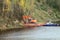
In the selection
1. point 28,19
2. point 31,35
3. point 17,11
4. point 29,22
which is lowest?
point 29,22

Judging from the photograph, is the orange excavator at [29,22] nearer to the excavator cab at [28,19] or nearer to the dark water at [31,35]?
the excavator cab at [28,19]

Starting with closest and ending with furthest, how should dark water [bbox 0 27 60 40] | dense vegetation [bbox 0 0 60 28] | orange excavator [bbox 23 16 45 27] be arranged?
dark water [bbox 0 27 60 40], dense vegetation [bbox 0 0 60 28], orange excavator [bbox 23 16 45 27]

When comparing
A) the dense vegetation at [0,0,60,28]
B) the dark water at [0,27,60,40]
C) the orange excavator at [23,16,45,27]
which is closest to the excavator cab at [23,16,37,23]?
the orange excavator at [23,16,45,27]

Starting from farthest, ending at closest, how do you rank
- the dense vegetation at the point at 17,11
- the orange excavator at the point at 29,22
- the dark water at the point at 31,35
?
the orange excavator at the point at 29,22, the dense vegetation at the point at 17,11, the dark water at the point at 31,35

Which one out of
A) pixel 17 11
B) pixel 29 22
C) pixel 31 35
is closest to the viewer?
pixel 31 35

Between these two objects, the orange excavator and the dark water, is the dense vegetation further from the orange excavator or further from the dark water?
the dark water

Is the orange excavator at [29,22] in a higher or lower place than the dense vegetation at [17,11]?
lower

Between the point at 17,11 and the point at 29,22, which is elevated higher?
the point at 17,11

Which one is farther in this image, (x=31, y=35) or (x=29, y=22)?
(x=29, y=22)

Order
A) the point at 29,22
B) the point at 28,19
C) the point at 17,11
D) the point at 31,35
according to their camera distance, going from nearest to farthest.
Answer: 1. the point at 31,35
2. the point at 17,11
3. the point at 29,22
4. the point at 28,19

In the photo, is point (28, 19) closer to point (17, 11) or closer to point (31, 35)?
point (17, 11)

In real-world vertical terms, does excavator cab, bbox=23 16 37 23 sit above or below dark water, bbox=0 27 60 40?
below

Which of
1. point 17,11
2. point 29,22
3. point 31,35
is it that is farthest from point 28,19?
point 31,35

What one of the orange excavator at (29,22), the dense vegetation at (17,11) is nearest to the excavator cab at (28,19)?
the orange excavator at (29,22)
